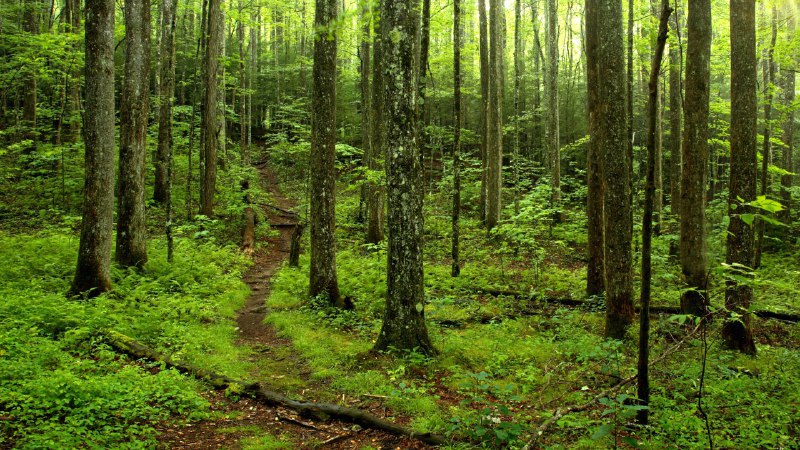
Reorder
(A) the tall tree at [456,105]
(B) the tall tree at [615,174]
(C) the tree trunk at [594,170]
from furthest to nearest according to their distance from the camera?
(A) the tall tree at [456,105], (C) the tree trunk at [594,170], (B) the tall tree at [615,174]

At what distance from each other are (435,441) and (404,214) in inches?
124

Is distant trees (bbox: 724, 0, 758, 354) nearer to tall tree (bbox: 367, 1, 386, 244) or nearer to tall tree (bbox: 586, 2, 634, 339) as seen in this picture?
tall tree (bbox: 586, 2, 634, 339)

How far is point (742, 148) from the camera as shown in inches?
274

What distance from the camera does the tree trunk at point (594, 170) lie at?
8.95 m

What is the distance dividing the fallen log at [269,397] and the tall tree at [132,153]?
15.7 ft

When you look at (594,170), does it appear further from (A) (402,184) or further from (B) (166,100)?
(B) (166,100)

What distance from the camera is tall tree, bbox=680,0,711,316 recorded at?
800 centimetres

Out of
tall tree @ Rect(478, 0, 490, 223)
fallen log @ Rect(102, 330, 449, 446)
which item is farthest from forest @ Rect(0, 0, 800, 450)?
tall tree @ Rect(478, 0, 490, 223)

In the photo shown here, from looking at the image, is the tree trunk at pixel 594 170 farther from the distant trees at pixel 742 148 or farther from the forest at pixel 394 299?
the distant trees at pixel 742 148

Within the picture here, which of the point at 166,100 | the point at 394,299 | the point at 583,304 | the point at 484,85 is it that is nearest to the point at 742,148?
the point at 583,304

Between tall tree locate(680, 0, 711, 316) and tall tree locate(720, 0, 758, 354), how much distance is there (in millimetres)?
756

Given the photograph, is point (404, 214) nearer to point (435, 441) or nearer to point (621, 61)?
point (435, 441)

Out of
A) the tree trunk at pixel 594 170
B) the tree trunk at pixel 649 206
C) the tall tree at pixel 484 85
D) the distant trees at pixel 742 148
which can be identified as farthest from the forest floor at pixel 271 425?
Answer: the tall tree at pixel 484 85

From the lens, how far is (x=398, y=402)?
5.18m
